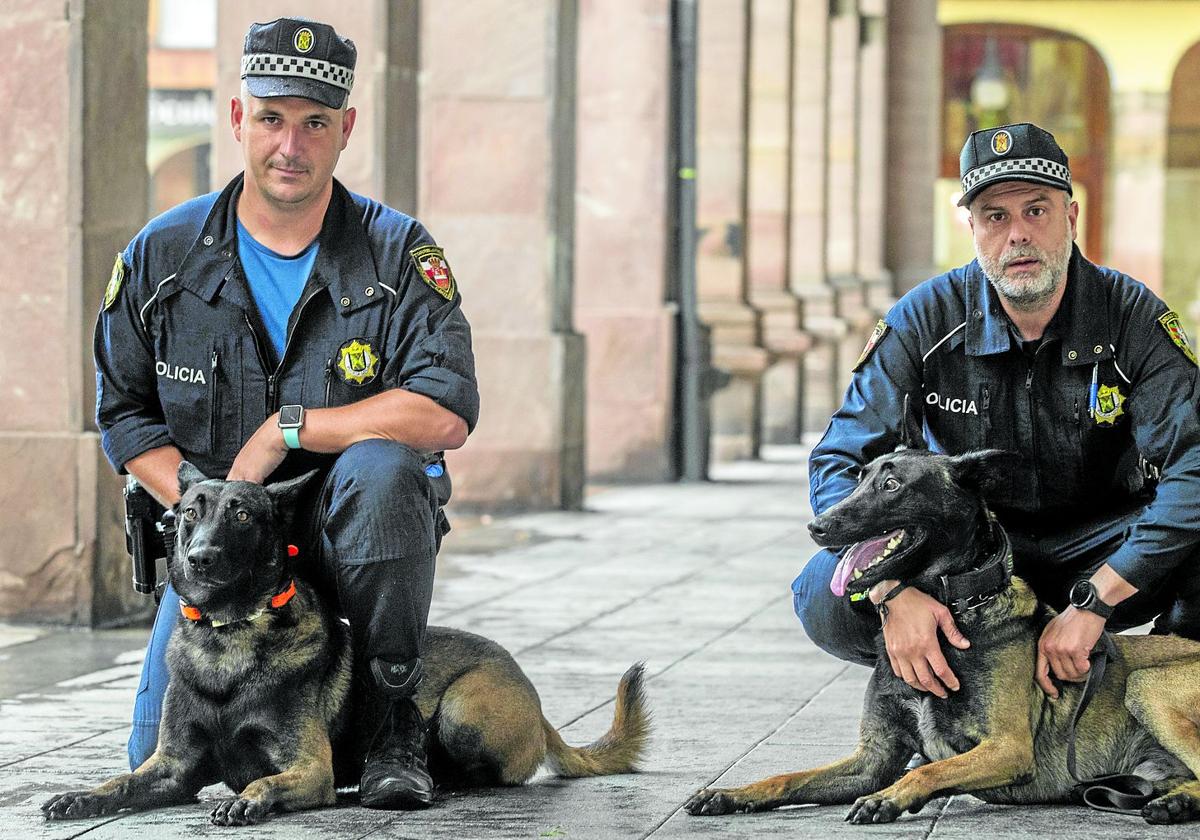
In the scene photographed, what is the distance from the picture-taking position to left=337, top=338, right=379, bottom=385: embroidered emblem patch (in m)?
5.50

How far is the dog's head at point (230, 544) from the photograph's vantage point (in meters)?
4.93

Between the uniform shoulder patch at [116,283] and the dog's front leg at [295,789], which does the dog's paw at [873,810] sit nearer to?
the dog's front leg at [295,789]

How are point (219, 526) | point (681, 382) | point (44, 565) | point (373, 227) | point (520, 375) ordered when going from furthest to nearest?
point (681, 382) < point (520, 375) < point (44, 565) < point (373, 227) < point (219, 526)

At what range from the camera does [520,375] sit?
45.9 ft

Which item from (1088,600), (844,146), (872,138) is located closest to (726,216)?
(844,146)

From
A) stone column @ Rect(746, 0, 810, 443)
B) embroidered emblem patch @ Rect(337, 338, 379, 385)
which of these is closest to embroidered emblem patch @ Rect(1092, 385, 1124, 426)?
embroidered emblem patch @ Rect(337, 338, 379, 385)

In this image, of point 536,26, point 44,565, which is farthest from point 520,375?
point 44,565

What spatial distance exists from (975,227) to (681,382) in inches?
450

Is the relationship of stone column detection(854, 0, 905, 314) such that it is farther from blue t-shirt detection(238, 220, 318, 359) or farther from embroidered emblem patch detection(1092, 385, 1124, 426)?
blue t-shirt detection(238, 220, 318, 359)

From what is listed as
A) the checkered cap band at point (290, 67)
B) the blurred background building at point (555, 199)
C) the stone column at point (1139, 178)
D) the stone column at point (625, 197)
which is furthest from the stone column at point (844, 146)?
the checkered cap band at point (290, 67)

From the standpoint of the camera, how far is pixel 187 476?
204 inches

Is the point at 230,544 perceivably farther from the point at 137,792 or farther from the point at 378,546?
the point at 137,792

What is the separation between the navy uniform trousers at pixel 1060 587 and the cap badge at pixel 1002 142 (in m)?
0.94

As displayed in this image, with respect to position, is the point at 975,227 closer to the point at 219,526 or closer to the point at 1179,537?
the point at 1179,537
